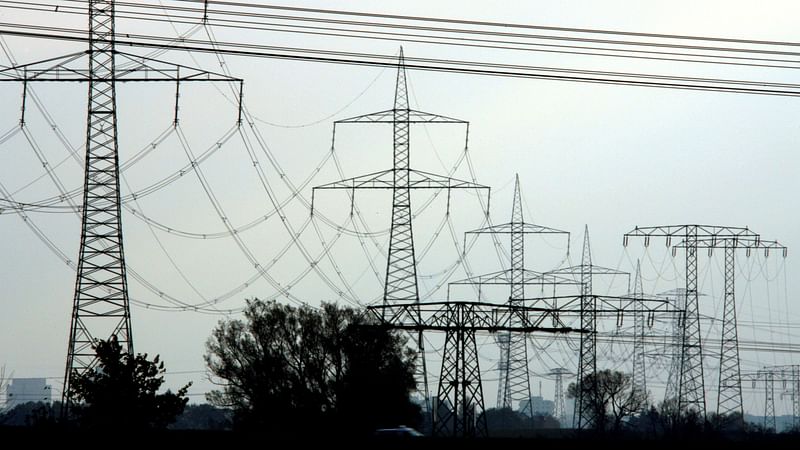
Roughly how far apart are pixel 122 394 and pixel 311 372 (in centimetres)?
2576

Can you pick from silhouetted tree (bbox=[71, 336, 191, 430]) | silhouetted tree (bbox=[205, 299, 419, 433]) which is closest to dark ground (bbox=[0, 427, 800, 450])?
silhouetted tree (bbox=[71, 336, 191, 430])

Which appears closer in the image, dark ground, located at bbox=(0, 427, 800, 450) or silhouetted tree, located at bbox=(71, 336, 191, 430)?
dark ground, located at bbox=(0, 427, 800, 450)

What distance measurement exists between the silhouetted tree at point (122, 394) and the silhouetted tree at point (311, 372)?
55.1 feet

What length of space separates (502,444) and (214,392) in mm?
37094

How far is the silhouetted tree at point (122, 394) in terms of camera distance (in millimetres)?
48656

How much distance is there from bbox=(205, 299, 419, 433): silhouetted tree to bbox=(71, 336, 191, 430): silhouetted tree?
16787 mm

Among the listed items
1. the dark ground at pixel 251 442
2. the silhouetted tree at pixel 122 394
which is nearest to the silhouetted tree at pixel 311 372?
the silhouetted tree at pixel 122 394

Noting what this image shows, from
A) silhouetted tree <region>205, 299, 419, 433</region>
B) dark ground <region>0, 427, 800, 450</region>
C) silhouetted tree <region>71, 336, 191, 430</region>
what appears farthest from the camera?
silhouetted tree <region>205, 299, 419, 433</region>

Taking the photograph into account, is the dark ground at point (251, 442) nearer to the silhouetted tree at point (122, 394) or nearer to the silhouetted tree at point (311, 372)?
the silhouetted tree at point (122, 394)

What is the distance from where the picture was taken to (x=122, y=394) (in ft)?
163

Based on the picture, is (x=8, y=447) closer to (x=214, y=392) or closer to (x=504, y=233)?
(x=214, y=392)

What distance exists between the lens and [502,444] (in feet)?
132

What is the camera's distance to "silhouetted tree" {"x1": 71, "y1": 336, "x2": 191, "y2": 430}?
4866cm

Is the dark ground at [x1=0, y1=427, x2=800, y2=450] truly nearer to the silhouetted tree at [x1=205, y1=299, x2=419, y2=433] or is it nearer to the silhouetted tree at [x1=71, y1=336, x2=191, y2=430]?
the silhouetted tree at [x1=71, y1=336, x2=191, y2=430]
